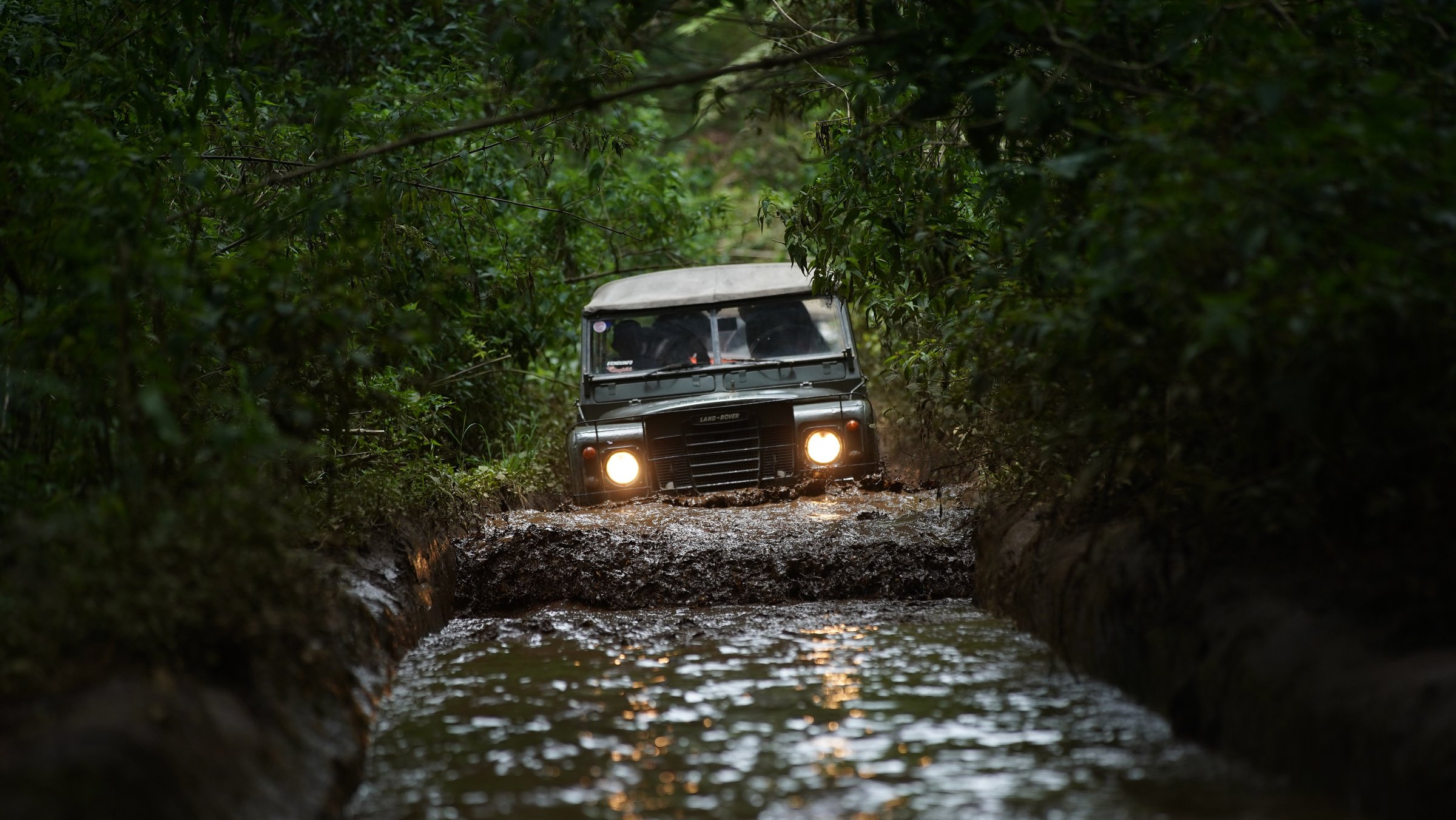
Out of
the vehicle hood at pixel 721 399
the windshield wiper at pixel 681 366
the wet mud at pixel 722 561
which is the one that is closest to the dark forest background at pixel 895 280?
the wet mud at pixel 722 561

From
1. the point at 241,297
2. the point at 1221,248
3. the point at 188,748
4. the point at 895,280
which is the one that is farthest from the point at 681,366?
the point at 188,748

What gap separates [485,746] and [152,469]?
128 cm

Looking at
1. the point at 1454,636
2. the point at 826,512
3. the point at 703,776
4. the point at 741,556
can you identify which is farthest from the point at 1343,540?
the point at 826,512

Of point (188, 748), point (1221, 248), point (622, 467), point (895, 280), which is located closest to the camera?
point (188, 748)

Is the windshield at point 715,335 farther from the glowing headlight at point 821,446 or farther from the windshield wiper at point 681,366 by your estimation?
the glowing headlight at point 821,446

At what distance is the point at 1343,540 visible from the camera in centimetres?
337

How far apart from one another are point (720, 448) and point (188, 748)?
17.9ft

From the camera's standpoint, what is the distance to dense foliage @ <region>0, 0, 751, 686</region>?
3.11 m

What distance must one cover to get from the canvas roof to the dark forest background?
3.20 ft

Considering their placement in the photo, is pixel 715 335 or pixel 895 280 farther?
pixel 715 335

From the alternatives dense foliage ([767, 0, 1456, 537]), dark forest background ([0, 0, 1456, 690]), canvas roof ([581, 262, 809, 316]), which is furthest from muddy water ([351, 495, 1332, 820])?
canvas roof ([581, 262, 809, 316])

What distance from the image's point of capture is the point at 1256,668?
3.15m

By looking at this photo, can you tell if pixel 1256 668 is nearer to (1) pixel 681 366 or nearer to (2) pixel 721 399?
(2) pixel 721 399

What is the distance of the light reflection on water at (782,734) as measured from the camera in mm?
3043
